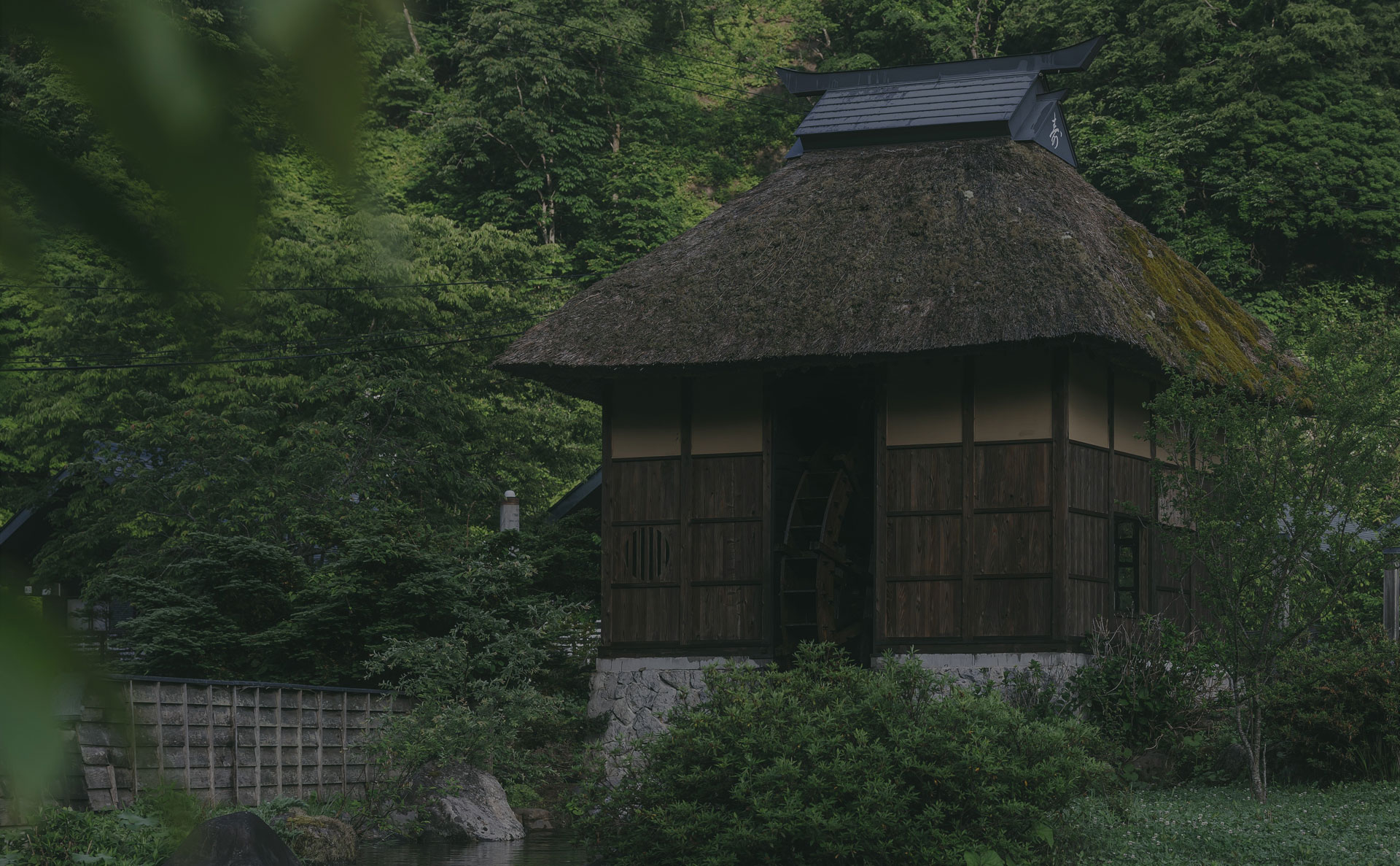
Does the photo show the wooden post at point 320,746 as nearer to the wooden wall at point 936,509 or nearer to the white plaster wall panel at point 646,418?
the wooden wall at point 936,509

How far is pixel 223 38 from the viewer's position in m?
0.92

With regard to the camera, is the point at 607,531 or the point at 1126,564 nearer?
the point at 1126,564

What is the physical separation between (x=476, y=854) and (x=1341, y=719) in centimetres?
798

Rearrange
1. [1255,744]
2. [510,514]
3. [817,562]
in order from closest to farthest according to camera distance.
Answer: [1255,744] → [817,562] → [510,514]

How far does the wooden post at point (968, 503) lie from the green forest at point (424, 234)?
503cm

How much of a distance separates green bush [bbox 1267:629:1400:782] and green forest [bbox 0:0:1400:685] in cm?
824

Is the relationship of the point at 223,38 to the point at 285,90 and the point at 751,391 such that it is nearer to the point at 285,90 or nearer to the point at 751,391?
the point at 285,90

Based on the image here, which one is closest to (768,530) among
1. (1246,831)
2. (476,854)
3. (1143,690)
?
(1143,690)

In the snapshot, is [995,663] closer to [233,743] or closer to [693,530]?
[693,530]

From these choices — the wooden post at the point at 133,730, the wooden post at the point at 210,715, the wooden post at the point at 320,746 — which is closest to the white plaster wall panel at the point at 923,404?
the wooden post at the point at 320,746

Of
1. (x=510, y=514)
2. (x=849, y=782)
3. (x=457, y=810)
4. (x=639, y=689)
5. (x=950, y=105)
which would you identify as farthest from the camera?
(x=510, y=514)

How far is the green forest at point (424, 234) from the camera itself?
908mm

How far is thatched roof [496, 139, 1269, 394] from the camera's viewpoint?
15.7 m

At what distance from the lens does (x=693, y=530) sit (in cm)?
1766
